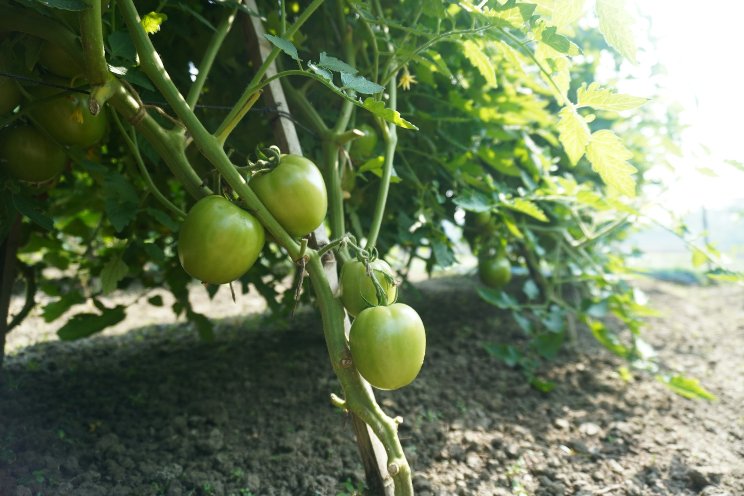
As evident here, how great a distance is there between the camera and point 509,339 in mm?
2248

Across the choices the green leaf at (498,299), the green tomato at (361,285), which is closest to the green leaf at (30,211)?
the green tomato at (361,285)

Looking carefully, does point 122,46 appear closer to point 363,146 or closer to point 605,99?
point 363,146

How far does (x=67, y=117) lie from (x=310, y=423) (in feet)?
2.84

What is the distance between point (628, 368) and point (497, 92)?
113 cm

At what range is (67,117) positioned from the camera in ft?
3.09

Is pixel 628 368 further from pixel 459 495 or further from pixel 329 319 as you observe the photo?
pixel 329 319

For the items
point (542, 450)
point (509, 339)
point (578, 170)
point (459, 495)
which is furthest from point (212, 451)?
point (578, 170)

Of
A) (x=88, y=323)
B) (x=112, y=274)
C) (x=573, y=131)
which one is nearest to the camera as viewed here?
(x=573, y=131)

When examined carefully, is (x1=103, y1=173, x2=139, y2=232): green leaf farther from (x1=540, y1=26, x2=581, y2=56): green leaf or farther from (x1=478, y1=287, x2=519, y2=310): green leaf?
(x1=478, y1=287, x2=519, y2=310): green leaf

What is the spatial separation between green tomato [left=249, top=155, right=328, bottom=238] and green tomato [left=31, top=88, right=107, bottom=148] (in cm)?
36

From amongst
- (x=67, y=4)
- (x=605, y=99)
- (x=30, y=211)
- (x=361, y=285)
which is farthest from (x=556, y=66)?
(x=30, y=211)

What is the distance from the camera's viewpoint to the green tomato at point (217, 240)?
2.42 feet

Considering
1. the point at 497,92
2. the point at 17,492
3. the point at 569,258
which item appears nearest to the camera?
the point at 17,492

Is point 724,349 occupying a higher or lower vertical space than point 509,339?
lower
